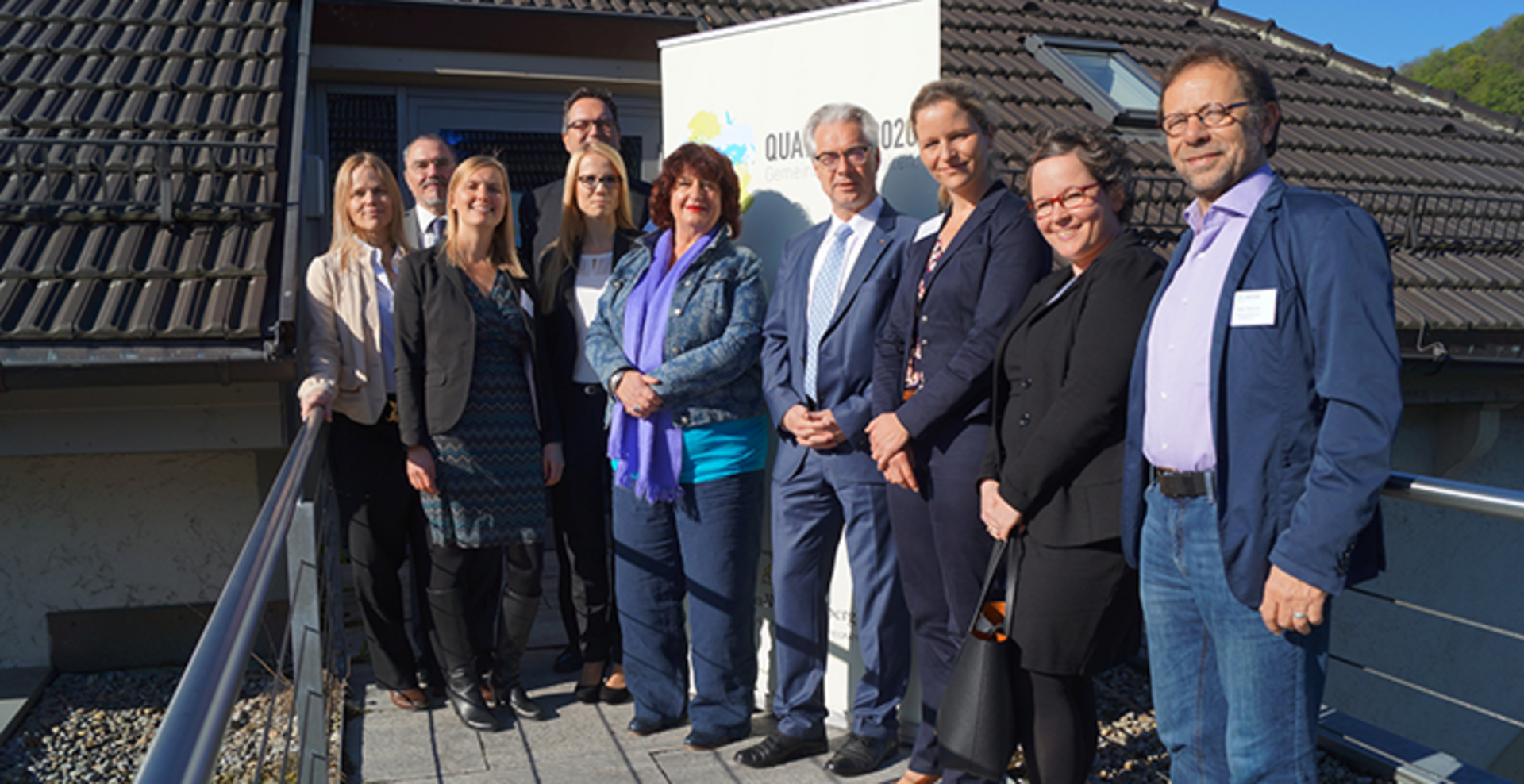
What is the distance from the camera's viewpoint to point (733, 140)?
3734mm

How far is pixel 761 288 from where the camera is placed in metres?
3.28

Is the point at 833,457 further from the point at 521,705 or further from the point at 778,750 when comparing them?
the point at 521,705

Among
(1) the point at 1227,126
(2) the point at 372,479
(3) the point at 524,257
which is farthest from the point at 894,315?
(2) the point at 372,479

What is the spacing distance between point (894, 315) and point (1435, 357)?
430 centimetres

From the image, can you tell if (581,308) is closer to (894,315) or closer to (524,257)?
(524,257)

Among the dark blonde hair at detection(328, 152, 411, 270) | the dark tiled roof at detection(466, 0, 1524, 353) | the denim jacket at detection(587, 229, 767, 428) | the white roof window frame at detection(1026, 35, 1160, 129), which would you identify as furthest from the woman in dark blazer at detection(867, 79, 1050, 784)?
the white roof window frame at detection(1026, 35, 1160, 129)

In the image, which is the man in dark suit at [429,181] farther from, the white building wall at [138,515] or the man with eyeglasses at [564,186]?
the white building wall at [138,515]

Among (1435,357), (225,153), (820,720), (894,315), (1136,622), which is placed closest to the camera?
(1136,622)

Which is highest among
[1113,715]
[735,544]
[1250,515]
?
[1250,515]

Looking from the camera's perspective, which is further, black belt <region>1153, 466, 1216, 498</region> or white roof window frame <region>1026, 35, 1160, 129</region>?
white roof window frame <region>1026, 35, 1160, 129</region>

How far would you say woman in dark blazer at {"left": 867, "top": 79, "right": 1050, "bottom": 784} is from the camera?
263 cm

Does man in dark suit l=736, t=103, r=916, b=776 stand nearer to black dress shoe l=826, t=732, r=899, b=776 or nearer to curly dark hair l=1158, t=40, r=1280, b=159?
black dress shoe l=826, t=732, r=899, b=776

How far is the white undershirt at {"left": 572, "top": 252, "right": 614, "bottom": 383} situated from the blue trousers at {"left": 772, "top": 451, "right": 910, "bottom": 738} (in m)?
0.80

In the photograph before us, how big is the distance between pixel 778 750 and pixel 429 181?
7.88ft
